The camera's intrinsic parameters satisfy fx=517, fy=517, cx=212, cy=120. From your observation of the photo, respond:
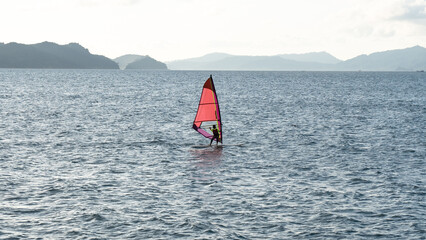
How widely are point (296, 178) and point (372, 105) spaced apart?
7295cm

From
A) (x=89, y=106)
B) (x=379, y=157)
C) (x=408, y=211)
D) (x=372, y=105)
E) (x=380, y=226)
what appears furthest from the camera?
(x=372, y=105)

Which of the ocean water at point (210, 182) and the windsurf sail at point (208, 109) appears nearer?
the ocean water at point (210, 182)

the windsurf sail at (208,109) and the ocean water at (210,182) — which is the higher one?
the windsurf sail at (208,109)

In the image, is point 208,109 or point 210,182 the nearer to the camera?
point 210,182

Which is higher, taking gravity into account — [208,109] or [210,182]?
[208,109]

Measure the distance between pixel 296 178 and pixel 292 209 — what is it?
25.4 ft

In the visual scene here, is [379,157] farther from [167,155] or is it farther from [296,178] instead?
[167,155]

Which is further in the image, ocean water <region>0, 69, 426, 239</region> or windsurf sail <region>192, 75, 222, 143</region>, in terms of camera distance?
windsurf sail <region>192, 75, 222, 143</region>

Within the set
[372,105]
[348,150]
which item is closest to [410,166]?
[348,150]

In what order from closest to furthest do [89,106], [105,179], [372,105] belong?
[105,179]
[89,106]
[372,105]

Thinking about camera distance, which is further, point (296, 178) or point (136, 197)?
point (296, 178)

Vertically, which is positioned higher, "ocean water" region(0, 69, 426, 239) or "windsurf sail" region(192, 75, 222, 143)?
"windsurf sail" region(192, 75, 222, 143)

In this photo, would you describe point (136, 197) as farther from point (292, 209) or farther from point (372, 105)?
point (372, 105)

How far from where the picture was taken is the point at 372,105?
104 metres
